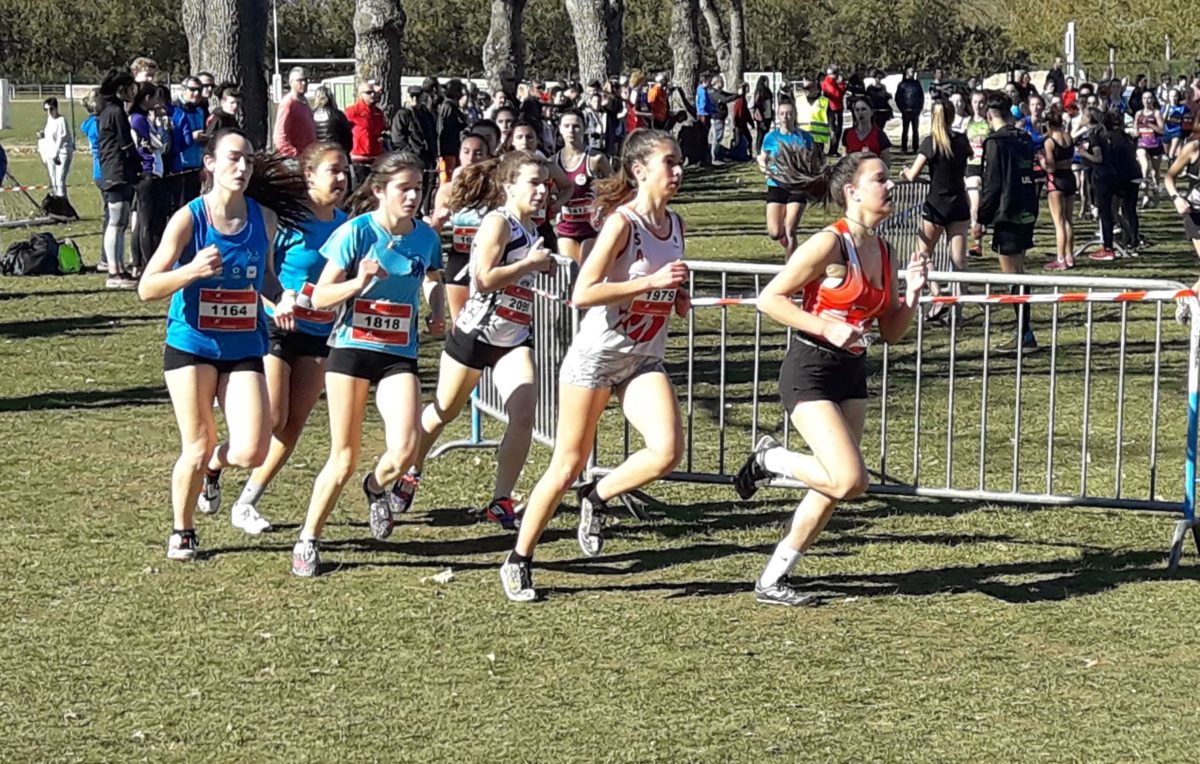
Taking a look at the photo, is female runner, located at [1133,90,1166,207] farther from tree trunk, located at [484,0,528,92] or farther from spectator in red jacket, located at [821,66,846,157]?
tree trunk, located at [484,0,528,92]

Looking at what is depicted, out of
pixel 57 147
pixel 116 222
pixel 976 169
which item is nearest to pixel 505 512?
pixel 116 222

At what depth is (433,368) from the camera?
44.2 feet

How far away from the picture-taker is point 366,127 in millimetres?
21906

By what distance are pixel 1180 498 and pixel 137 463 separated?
218 inches

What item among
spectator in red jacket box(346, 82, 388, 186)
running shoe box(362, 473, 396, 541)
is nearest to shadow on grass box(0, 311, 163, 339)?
spectator in red jacket box(346, 82, 388, 186)

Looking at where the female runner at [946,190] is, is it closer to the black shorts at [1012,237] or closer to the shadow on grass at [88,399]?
the black shorts at [1012,237]

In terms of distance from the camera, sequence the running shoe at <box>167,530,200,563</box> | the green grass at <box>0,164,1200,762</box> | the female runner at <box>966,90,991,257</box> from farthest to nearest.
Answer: the female runner at <box>966,90,991,257</box> → the running shoe at <box>167,530,200,563</box> → the green grass at <box>0,164,1200,762</box>

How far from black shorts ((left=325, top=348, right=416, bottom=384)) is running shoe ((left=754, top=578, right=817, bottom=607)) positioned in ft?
5.72

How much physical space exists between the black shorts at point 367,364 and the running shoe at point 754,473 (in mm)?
1454

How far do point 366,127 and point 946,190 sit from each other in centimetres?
893

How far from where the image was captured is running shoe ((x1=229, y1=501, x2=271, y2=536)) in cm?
853

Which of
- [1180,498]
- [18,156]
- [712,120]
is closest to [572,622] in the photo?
[1180,498]

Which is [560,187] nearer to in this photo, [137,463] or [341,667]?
[137,463]

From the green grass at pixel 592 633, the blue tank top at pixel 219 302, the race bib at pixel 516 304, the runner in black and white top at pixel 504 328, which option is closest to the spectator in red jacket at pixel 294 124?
the green grass at pixel 592 633
